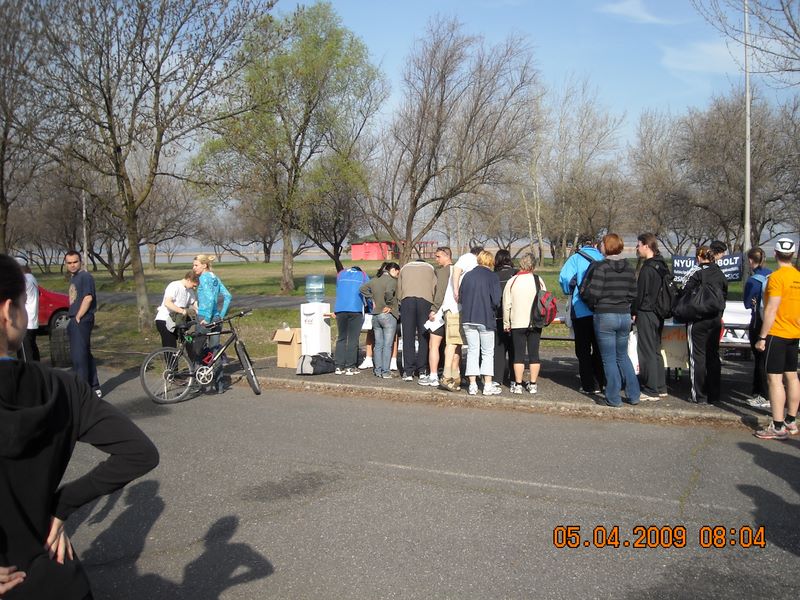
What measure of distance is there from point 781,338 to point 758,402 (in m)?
1.59

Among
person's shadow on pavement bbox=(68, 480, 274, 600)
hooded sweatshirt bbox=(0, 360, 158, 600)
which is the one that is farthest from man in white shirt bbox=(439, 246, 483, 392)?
hooded sweatshirt bbox=(0, 360, 158, 600)

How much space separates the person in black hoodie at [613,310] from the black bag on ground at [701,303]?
573mm

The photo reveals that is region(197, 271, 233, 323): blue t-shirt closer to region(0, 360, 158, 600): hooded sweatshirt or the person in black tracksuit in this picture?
the person in black tracksuit

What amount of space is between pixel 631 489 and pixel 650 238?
12.7 ft

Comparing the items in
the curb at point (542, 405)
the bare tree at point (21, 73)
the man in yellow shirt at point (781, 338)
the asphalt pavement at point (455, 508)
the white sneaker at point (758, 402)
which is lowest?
the asphalt pavement at point (455, 508)

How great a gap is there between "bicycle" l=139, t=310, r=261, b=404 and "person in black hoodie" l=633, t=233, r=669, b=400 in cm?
532

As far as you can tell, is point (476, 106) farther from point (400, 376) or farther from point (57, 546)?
point (57, 546)

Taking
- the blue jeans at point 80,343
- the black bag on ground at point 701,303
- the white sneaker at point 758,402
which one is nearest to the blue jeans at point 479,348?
the black bag on ground at point 701,303

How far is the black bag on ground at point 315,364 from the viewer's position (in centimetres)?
1067

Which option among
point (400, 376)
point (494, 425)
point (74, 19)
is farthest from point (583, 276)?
point (74, 19)

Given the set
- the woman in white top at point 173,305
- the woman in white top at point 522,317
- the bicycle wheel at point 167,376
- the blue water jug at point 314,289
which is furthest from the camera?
the blue water jug at point 314,289

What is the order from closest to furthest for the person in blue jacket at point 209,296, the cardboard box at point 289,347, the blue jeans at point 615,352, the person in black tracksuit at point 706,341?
1. the person in black tracksuit at point 706,341
2. the blue jeans at point 615,352
3. the person in blue jacket at point 209,296
4. the cardboard box at point 289,347
